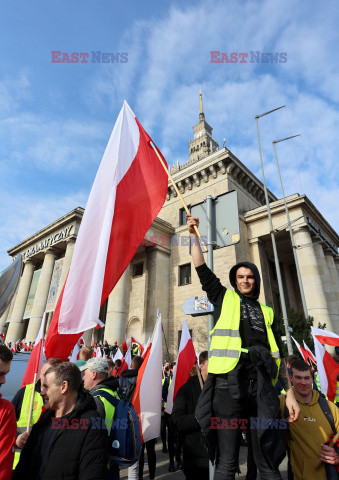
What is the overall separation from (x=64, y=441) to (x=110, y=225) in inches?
78.9

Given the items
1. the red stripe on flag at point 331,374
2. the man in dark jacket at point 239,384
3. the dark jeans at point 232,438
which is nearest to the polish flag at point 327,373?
the red stripe on flag at point 331,374

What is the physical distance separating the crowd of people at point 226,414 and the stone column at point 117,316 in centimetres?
1840

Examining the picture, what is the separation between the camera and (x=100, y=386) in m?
3.05

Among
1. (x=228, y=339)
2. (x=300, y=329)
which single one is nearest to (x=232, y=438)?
(x=228, y=339)

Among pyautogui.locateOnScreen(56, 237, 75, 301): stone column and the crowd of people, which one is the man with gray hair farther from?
pyautogui.locateOnScreen(56, 237, 75, 301): stone column

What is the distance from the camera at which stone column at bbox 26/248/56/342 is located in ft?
78.5

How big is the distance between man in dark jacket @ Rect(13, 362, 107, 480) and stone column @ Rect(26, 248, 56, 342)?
79.6ft

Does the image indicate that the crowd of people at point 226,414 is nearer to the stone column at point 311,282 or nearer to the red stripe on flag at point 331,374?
the red stripe on flag at point 331,374

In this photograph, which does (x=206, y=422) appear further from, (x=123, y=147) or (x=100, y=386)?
(x=123, y=147)

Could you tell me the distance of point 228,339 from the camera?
7.77 feet

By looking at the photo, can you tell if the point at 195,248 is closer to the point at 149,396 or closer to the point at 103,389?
the point at 103,389

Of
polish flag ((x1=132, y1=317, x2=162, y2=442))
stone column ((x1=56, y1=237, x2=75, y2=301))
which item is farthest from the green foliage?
stone column ((x1=56, y1=237, x2=75, y2=301))

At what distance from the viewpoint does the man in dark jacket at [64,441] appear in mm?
2072

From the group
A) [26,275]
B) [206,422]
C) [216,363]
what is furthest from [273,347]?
[26,275]
